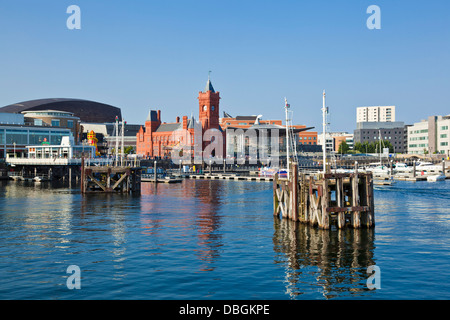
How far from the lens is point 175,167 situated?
603 feet

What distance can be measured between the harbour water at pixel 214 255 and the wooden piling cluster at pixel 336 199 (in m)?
1.18

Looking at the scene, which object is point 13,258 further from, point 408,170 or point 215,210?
point 408,170

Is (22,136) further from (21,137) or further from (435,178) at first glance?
(435,178)

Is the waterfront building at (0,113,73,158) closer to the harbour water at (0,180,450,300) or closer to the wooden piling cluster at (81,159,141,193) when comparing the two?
the wooden piling cluster at (81,159,141,193)

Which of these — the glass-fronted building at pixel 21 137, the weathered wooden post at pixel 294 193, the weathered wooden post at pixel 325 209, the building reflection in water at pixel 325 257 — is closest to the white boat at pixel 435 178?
the building reflection in water at pixel 325 257

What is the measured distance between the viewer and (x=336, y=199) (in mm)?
39562

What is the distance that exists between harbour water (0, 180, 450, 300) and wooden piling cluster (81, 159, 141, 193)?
23201 mm

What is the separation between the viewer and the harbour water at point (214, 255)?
24.4 meters

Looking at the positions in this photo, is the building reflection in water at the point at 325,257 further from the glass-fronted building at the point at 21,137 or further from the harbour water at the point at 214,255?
the glass-fronted building at the point at 21,137

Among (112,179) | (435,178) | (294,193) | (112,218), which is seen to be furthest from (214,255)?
(435,178)

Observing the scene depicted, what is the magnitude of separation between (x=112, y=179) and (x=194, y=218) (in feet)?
129

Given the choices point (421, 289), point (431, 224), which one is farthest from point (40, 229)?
point (431, 224)

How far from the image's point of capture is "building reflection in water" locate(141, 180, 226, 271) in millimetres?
34125
